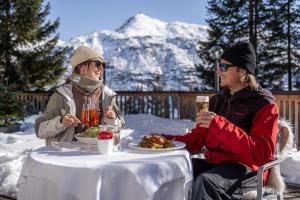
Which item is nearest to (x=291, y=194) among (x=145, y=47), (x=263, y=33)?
(x=263, y=33)

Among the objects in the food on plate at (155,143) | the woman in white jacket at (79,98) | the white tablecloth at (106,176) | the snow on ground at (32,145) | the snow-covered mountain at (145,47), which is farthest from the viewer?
the snow-covered mountain at (145,47)

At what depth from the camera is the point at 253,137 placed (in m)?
2.41

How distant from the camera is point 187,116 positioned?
11.3 metres

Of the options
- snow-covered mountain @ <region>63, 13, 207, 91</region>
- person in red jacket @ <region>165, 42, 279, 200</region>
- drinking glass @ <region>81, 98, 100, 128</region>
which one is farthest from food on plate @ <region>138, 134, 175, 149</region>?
snow-covered mountain @ <region>63, 13, 207, 91</region>

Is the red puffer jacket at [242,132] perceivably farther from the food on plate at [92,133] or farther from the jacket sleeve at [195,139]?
the food on plate at [92,133]

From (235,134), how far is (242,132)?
51 millimetres

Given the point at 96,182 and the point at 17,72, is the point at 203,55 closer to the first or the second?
the point at 17,72

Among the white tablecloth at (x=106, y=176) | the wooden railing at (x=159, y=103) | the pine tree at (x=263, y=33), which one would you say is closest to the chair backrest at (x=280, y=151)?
the white tablecloth at (x=106, y=176)

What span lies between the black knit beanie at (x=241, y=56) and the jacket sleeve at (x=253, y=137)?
1.12 ft

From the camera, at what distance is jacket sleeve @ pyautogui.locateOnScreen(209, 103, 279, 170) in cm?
233

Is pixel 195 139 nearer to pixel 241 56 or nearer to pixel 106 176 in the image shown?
pixel 241 56

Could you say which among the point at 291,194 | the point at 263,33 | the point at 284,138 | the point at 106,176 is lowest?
the point at 291,194

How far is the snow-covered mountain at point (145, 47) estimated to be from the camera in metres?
125

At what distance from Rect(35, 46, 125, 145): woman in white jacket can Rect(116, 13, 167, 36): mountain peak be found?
6660 inches
